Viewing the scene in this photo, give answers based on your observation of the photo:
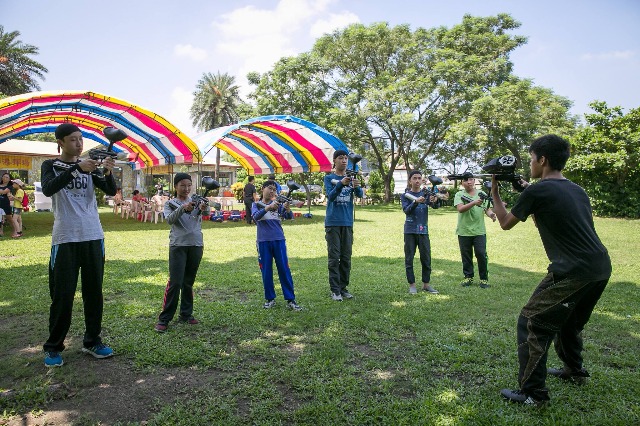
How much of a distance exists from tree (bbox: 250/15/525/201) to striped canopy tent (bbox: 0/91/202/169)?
40.0ft

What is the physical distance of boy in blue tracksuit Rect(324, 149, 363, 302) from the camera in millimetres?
6293

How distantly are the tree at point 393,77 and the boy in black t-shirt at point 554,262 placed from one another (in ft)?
87.5

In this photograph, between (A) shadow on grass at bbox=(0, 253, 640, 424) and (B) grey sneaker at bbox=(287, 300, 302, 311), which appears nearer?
(A) shadow on grass at bbox=(0, 253, 640, 424)

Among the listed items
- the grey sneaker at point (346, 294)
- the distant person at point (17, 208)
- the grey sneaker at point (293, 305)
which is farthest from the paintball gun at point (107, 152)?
the distant person at point (17, 208)

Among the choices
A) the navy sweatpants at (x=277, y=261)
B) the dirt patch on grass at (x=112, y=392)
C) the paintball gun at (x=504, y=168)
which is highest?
the paintball gun at (x=504, y=168)

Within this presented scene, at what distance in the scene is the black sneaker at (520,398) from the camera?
3.24 meters

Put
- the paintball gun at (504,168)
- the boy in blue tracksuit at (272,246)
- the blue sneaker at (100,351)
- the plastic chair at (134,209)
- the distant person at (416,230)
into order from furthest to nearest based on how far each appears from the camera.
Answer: the plastic chair at (134,209) → the distant person at (416,230) → the boy in blue tracksuit at (272,246) → the blue sneaker at (100,351) → the paintball gun at (504,168)

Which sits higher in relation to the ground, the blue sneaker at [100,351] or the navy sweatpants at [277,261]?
the navy sweatpants at [277,261]

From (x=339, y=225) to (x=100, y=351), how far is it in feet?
11.4

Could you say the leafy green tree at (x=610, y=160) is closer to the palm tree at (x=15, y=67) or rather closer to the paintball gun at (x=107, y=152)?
the paintball gun at (x=107, y=152)

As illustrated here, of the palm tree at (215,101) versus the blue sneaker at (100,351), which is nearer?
the blue sneaker at (100,351)

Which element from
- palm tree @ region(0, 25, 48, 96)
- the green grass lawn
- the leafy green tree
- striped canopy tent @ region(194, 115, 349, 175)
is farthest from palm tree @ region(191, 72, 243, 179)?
the green grass lawn

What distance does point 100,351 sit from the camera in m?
4.14

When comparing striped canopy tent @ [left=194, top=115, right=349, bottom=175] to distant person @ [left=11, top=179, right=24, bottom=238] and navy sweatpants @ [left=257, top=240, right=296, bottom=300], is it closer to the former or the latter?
distant person @ [left=11, top=179, right=24, bottom=238]
